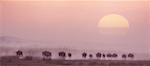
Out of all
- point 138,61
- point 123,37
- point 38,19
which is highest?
point 38,19

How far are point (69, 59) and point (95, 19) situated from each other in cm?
34

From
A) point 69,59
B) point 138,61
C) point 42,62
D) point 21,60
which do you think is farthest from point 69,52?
point 138,61

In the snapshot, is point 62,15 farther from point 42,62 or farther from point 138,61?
point 138,61

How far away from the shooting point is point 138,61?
2193 millimetres

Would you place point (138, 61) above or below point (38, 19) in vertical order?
below

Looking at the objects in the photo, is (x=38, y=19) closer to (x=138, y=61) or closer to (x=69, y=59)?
(x=69, y=59)

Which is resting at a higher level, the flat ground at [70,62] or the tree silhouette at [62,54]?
the tree silhouette at [62,54]

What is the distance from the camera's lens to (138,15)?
7.30 feet

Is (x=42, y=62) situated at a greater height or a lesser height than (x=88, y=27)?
lesser

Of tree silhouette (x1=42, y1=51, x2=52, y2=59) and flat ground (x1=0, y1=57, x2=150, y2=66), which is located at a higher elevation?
tree silhouette (x1=42, y1=51, x2=52, y2=59)

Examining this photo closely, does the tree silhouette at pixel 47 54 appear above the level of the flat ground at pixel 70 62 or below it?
above

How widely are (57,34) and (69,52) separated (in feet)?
0.52

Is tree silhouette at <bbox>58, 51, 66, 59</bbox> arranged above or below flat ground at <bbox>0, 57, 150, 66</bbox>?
above

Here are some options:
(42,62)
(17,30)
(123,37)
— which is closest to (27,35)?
(17,30)
